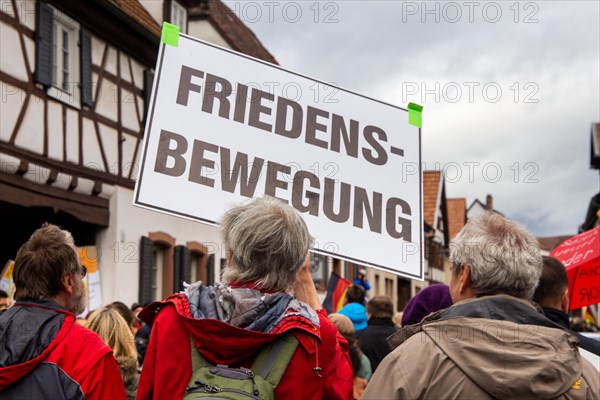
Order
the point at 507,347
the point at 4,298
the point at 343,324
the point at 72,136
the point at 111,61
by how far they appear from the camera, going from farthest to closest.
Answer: the point at 111,61 → the point at 72,136 → the point at 4,298 → the point at 343,324 → the point at 507,347

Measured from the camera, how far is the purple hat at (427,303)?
379 cm

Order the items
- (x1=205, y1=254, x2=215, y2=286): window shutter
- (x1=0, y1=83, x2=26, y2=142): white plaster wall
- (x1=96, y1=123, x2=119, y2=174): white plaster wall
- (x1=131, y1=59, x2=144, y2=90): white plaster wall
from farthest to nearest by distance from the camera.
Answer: (x1=205, y1=254, x2=215, y2=286): window shutter
(x1=131, y1=59, x2=144, y2=90): white plaster wall
(x1=96, y1=123, x2=119, y2=174): white plaster wall
(x1=0, y1=83, x2=26, y2=142): white plaster wall

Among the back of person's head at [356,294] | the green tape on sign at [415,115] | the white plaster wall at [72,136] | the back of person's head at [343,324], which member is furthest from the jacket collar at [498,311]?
the white plaster wall at [72,136]

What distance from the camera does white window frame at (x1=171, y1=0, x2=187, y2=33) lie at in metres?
16.5

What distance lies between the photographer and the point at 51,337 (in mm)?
2740

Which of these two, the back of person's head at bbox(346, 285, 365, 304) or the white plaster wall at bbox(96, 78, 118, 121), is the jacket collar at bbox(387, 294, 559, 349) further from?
the white plaster wall at bbox(96, 78, 118, 121)

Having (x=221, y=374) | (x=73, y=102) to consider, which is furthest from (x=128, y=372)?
(x=73, y=102)

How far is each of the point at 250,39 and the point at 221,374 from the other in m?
22.2

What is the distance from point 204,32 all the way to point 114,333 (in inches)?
581

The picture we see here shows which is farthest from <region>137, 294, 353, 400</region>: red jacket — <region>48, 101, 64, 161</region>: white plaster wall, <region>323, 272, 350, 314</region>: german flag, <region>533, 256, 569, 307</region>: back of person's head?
<region>48, 101, 64, 161</region>: white plaster wall

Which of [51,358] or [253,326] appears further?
[51,358]

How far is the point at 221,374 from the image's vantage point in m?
2.26

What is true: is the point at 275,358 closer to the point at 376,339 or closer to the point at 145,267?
the point at 376,339

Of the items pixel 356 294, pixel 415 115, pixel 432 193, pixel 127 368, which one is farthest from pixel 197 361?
pixel 432 193
